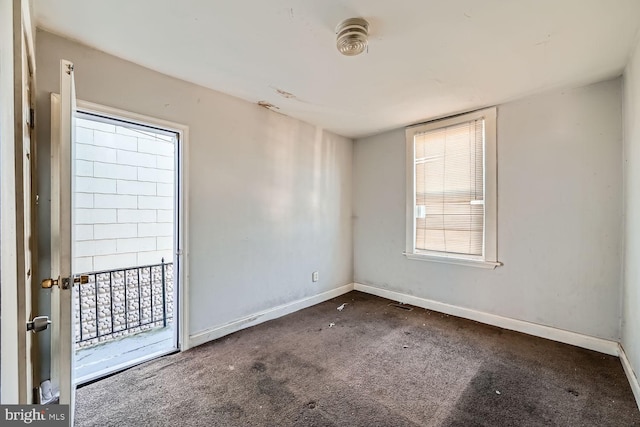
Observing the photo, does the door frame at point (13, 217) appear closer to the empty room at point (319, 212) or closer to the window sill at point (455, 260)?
the empty room at point (319, 212)

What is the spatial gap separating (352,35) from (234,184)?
5.64 ft

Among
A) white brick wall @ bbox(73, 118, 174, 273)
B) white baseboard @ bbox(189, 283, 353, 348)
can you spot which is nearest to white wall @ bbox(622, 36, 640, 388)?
white baseboard @ bbox(189, 283, 353, 348)

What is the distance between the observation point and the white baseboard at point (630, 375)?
1.78 metres

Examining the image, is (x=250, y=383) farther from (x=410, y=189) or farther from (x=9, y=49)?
(x=410, y=189)

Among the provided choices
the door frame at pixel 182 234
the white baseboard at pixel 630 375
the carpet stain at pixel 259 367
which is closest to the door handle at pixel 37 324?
the door frame at pixel 182 234

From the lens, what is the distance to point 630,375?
197cm

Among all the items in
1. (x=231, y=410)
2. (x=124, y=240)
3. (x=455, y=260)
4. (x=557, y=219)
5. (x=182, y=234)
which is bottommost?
(x=231, y=410)

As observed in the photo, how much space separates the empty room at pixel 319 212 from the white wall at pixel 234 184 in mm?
21

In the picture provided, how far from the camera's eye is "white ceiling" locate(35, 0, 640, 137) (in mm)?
1576

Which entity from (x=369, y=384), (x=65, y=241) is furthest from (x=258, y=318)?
(x=65, y=241)

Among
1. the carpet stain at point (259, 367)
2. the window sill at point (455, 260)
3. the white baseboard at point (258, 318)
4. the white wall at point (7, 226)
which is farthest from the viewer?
the window sill at point (455, 260)

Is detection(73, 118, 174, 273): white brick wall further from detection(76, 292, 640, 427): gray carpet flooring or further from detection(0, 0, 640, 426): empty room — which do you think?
detection(76, 292, 640, 427): gray carpet flooring

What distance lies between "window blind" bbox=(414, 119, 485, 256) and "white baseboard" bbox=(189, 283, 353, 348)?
4.60ft

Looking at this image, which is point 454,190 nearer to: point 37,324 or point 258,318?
point 258,318
